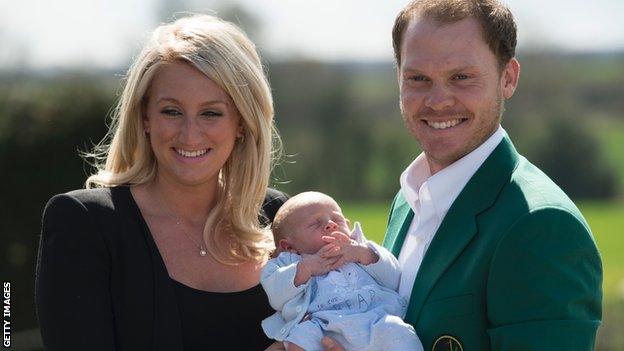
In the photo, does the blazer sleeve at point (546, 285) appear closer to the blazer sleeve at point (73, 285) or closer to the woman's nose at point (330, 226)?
the woman's nose at point (330, 226)

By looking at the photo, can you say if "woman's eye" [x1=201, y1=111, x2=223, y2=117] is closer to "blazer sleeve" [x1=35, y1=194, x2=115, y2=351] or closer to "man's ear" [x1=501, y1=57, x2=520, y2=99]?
"blazer sleeve" [x1=35, y1=194, x2=115, y2=351]

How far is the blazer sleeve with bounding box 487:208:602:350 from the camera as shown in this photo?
134 inches

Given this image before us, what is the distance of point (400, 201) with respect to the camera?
184 inches

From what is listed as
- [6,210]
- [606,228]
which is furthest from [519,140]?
[6,210]

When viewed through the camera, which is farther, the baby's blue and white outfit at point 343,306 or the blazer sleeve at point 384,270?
the blazer sleeve at point 384,270

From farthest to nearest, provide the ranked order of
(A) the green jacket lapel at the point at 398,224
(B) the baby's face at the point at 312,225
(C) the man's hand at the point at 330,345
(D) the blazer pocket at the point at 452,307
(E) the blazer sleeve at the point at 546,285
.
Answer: (A) the green jacket lapel at the point at 398,224
(B) the baby's face at the point at 312,225
(C) the man's hand at the point at 330,345
(D) the blazer pocket at the point at 452,307
(E) the blazer sleeve at the point at 546,285

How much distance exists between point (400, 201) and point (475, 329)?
115cm

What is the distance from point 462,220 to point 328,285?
58cm

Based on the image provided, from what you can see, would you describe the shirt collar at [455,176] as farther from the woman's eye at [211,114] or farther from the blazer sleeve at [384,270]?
the woman's eye at [211,114]

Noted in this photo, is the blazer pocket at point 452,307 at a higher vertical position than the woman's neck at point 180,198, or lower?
lower

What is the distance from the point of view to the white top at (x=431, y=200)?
3939 millimetres

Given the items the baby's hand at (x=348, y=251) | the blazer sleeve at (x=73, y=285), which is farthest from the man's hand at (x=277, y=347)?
the blazer sleeve at (x=73, y=285)

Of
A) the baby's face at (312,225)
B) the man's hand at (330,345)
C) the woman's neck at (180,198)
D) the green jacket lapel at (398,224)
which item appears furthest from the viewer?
the woman's neck at (180,198)

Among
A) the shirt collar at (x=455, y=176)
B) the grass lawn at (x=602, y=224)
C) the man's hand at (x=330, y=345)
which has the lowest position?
the grass lawn at (x=602, y=224)
